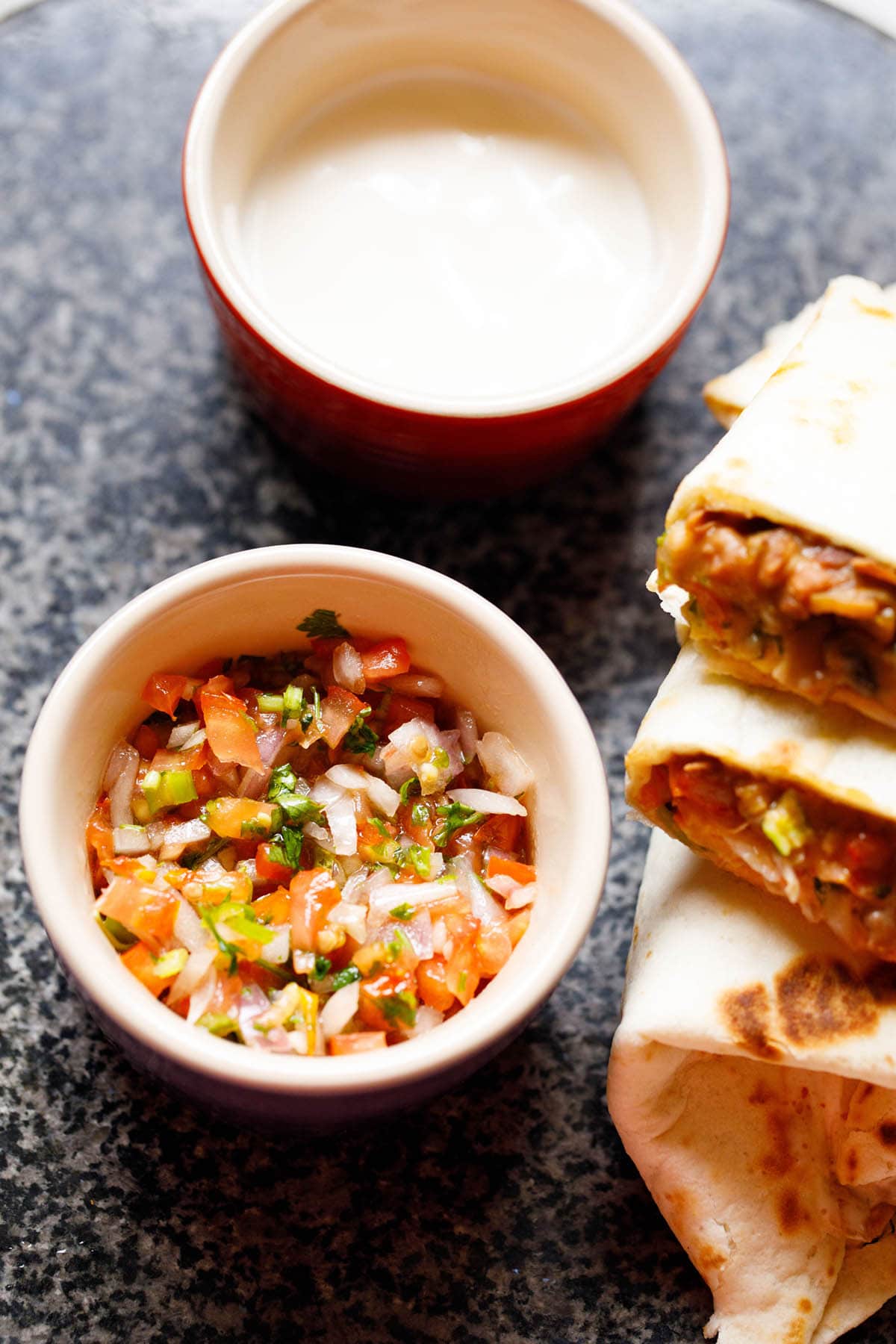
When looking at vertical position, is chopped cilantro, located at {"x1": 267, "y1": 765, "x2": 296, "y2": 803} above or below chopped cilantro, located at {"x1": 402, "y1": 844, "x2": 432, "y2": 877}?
above

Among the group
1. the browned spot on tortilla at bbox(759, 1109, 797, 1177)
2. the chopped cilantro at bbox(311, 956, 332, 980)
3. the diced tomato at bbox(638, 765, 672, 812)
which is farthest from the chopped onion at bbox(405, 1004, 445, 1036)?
the browned spot on tortilla at bbox(759, 1109, 797, 1177)

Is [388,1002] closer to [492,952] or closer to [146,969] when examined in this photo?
[492,952]

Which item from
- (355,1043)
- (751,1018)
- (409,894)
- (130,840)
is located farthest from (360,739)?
(751,1018)

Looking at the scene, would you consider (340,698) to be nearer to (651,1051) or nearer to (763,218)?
(651,1051)

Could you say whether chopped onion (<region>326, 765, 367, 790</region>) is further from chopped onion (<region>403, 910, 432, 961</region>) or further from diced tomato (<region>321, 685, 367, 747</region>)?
chopped onion (<region>403, 910, 432, 961</region>)

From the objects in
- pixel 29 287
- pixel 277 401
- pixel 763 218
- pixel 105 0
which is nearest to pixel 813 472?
pixel 277 401

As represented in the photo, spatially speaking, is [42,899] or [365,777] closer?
[42,899]

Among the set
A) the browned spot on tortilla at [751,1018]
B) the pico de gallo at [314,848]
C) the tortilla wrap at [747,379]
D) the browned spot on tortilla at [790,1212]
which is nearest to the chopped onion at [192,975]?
the pico de gallo at [314,848]
